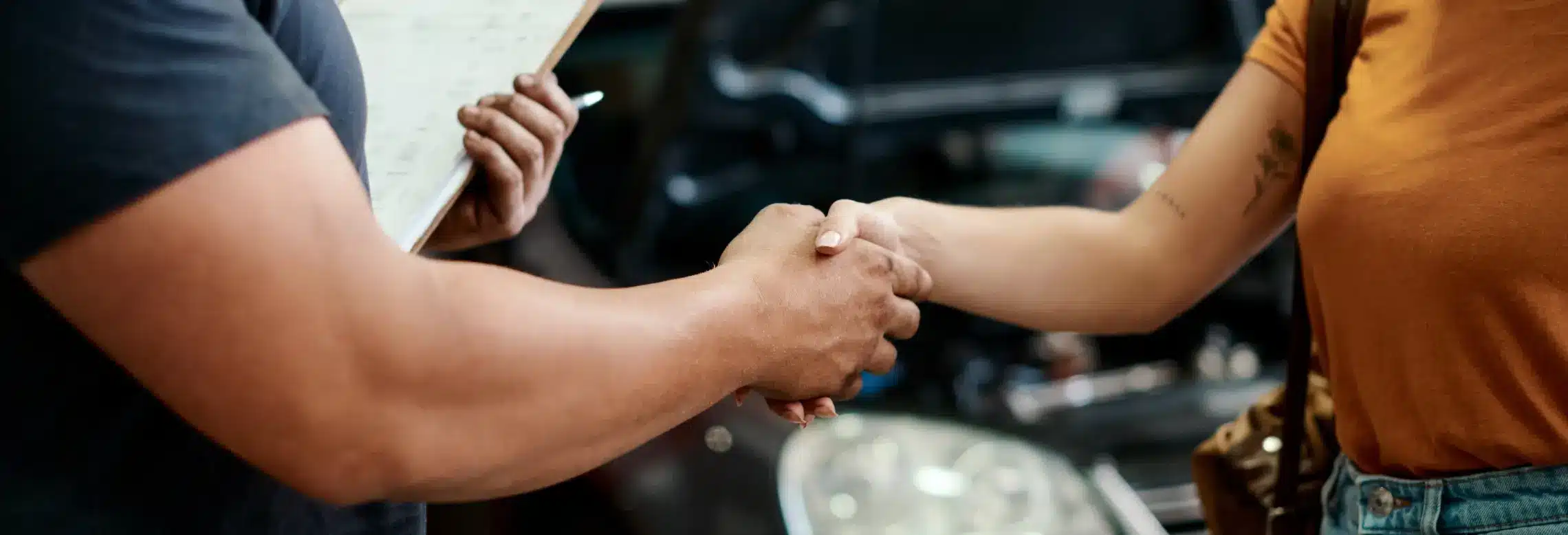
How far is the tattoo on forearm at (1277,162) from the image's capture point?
3.38 feet

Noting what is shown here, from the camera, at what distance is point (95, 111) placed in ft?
1.80

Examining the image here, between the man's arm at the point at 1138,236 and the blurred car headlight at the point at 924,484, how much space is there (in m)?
0.54

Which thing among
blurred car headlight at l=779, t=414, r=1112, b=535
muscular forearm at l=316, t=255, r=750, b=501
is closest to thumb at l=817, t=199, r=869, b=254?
muscular forearm at l=316, t=255, r=750, b=501

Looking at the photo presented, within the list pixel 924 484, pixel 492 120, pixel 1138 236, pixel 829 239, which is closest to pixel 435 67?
pixel 492 120

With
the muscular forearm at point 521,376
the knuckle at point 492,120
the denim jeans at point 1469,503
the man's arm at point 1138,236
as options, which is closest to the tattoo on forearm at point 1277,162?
the man's arm at point 1138,236

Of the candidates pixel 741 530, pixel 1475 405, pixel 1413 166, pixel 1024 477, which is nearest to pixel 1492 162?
pixel 1413 166

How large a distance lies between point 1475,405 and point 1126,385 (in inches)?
74.0

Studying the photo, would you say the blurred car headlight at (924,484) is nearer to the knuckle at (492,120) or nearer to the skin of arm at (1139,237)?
the skin of arm at (1139,237)

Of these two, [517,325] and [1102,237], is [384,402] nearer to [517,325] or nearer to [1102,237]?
[517,325]

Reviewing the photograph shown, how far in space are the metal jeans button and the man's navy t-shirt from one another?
28.6 inches

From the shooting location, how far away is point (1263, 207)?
106 cm

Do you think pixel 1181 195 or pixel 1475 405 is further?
pixel 1181 195

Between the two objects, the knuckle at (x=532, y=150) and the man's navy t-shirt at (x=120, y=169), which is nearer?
the man's navy t-shirt at (x=120, y=169)

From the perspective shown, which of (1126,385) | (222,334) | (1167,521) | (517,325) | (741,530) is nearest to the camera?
(222,334)
